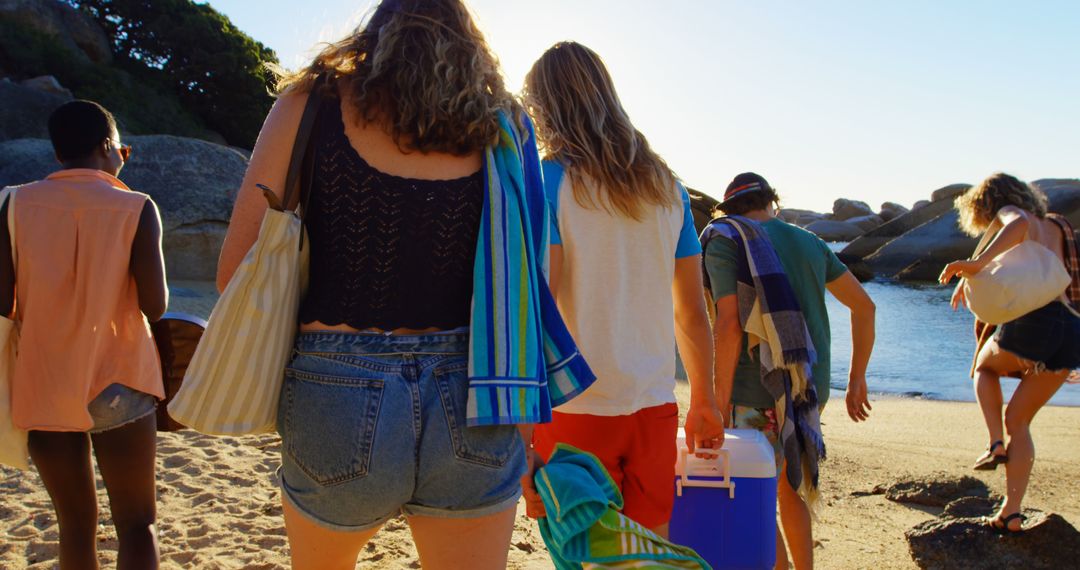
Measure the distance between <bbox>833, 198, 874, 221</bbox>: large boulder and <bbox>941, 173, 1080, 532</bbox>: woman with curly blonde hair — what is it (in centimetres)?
6449

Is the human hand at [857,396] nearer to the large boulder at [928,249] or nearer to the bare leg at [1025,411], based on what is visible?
the bare leg at [1025,411]

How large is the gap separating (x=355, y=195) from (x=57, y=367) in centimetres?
152

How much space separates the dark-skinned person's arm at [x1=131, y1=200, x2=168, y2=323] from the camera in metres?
2.74

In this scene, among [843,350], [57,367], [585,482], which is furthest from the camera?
[843,350]

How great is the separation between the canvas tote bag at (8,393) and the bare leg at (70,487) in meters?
0.05

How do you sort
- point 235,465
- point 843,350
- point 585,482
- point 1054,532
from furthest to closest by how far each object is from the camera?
point 843,350 < point 235,465 < point 1054,532 < point 585,482

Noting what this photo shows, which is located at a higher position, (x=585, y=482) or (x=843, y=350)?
(x=585, y=482)

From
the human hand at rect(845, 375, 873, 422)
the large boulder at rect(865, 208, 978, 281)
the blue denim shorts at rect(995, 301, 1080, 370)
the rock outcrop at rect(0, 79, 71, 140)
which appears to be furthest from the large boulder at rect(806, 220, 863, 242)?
the human hand at rect(845, 375, 873, 422)

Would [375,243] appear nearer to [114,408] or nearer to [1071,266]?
[114,408]

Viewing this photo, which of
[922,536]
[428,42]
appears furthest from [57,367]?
[922,536]

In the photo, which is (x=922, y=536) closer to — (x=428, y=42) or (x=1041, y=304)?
(x=1041, y=304)

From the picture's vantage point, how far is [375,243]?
165 centimetres

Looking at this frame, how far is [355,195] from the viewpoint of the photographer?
5.42 feet

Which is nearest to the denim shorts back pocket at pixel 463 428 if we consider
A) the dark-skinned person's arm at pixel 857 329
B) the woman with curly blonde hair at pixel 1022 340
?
the dark-skinned person's arm at pixel 857 329
